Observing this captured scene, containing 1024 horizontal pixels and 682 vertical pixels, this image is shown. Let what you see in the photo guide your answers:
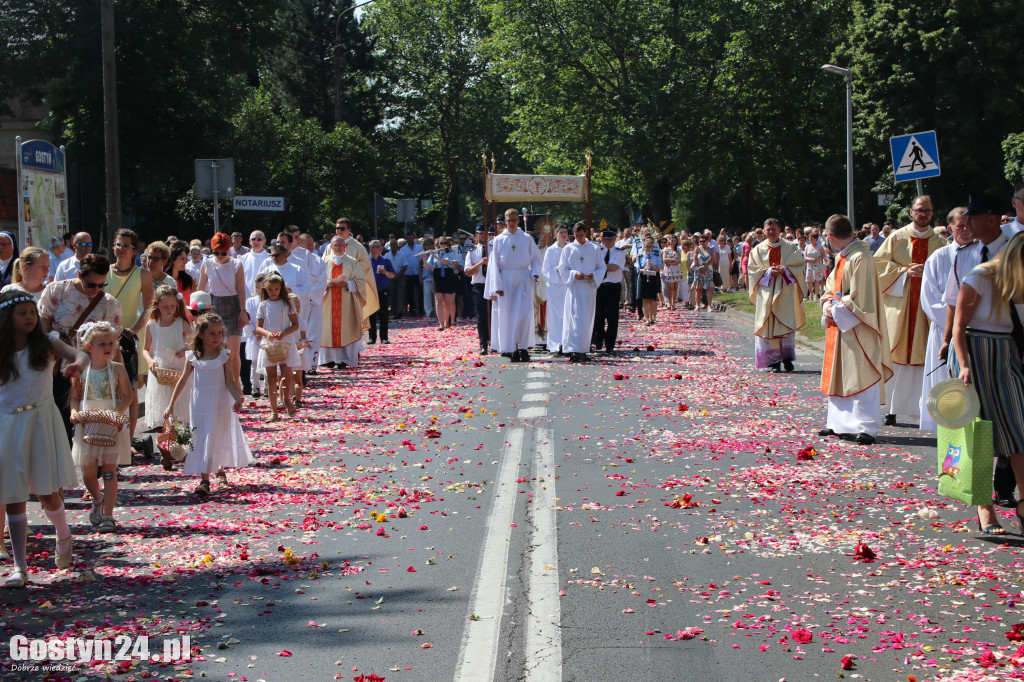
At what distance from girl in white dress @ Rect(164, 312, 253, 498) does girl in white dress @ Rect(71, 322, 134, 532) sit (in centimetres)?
86

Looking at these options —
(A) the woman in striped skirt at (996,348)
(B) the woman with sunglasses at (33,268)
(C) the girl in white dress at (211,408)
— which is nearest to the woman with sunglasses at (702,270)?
(C) the girl in white dress at (211,408)

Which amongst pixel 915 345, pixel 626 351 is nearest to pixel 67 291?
pixel 915 345

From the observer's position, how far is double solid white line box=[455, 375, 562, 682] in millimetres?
5055

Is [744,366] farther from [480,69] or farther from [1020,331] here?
[480,69]

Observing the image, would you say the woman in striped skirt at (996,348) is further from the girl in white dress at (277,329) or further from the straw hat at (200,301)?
the girl in white dress at (277,329)

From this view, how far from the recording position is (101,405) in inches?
309

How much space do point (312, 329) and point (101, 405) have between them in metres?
9.92

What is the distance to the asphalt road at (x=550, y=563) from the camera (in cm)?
516

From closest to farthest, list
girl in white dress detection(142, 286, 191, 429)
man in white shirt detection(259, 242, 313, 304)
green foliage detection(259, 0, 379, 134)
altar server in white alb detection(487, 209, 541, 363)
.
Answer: girl in white dress detection(142, 286, 191, 429), man in white shirt detection(259, 242, 313, 304), altar server in white alb detection(487, 209, 541, 363), green foliage detection(259, 0, 379, 134)

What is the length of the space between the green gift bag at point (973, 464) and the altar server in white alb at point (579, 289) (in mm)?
11739

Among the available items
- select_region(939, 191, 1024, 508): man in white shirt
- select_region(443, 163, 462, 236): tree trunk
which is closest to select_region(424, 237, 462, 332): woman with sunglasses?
select_region(939, 191, 1024, 508): man in white shirt

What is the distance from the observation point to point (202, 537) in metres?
7.50

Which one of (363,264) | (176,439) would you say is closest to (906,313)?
(176,439)

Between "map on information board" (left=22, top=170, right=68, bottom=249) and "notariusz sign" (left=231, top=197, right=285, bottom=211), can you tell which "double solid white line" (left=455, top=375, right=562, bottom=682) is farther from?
"notariusz sign" (left=231, top=197, right=285, bottom=211)
